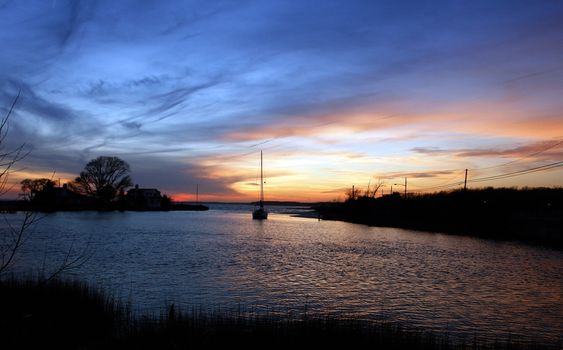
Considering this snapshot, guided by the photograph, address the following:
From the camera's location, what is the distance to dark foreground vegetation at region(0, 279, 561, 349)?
35.5ft

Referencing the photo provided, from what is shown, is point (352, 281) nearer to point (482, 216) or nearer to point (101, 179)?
point (482, 216)

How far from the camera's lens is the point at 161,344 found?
10.6 m

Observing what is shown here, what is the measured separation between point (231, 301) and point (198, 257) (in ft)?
54.6

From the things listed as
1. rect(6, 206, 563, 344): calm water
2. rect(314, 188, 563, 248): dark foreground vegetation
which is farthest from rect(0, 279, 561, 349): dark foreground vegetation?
rect(314, 188, 563, 248): dark foreground vegetation

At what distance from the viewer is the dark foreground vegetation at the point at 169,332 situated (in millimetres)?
10828

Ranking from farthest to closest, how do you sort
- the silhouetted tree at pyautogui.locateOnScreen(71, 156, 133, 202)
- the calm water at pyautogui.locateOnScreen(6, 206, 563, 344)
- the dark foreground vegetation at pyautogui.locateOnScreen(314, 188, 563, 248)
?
the silhouetted tree at pyautogui.locateOnScreen(71, 156, 133, 202) < the dark foreground vegetation at pyautogui.locateOnScreen(314, 188, 563, 248) < the calm water at pyautogui.locateOnScreen(6, 206, 563, 344)

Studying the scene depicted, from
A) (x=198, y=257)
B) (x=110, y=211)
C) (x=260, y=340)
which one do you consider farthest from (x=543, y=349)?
(x=110, y=211)

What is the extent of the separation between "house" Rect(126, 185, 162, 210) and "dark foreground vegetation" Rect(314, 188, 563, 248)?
313ft

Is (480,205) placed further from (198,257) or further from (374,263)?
(198,257)

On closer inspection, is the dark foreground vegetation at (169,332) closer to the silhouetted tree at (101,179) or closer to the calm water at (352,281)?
the calm water at (352,281)

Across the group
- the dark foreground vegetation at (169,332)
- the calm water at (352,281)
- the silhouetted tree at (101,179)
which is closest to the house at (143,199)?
the silhouetted tree at (101,179)

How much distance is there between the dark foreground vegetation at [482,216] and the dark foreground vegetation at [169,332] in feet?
147

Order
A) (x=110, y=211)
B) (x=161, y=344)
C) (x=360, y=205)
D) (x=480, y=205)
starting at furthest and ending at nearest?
(x=110, y=211) < (x=360, y=205) < (x=480, y=205) < (x=161, y=344)

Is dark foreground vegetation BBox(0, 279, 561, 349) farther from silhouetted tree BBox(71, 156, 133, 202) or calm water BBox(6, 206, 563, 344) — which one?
silhouetted tree BBox(71, 156, 133, 202)
